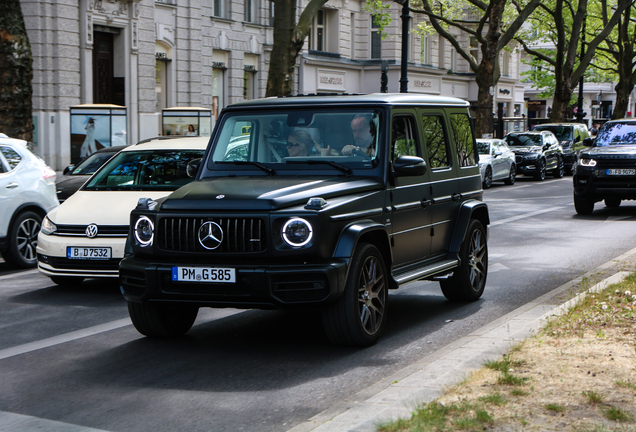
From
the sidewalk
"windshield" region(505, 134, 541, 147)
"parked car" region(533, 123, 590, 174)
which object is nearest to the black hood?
the sidewalk

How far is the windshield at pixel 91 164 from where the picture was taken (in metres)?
15.6

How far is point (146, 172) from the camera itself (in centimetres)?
1043

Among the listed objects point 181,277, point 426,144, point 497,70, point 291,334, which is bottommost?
point 291,334

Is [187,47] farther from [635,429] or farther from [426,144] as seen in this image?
[635,429]

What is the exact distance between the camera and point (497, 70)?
121 feet

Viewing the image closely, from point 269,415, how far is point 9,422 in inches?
54.8

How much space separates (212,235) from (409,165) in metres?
1.67

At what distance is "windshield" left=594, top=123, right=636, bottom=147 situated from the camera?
18.1 meters

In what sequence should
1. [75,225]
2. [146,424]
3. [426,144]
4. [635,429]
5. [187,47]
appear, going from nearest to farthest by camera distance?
[635,429]
[146,424]
[426,144]
[75,225]
[187,47]

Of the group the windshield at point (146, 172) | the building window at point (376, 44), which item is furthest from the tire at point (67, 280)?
the building window at point (376, 44)

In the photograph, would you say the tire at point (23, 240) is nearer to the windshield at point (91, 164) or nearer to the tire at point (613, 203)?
the windshield at point (91, 164)

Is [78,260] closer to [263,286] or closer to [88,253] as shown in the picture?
[88,253]

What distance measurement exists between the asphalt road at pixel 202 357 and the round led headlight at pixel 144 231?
82cm

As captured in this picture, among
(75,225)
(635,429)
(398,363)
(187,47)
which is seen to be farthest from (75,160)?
(635,429)
